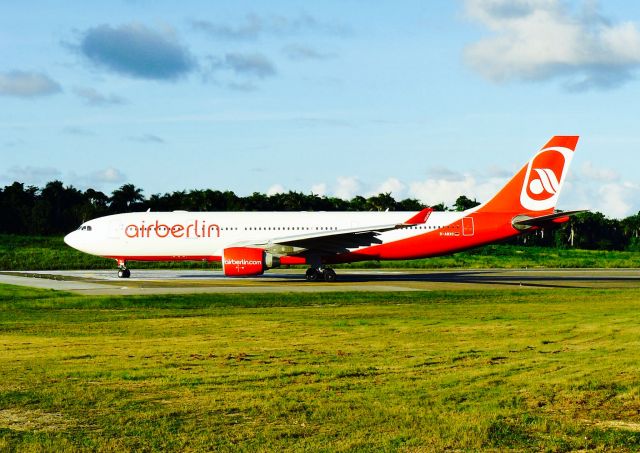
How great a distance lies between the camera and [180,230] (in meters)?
41.6

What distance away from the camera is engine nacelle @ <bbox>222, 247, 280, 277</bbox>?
38031 millimetres

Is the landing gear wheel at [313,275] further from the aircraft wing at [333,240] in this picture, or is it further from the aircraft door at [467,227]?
the aircraft door at [467,227]

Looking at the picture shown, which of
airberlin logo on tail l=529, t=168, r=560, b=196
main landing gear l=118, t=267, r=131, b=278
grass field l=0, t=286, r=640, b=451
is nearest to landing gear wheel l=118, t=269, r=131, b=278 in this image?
main landing gear l=118, t=267, r=131, b=278

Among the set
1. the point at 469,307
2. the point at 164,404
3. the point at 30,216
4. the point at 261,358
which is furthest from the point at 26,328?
the point at 30,216

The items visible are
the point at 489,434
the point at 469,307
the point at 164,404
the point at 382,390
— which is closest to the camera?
the point at 489,434

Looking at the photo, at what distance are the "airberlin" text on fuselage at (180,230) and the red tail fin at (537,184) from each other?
1474 centimetres

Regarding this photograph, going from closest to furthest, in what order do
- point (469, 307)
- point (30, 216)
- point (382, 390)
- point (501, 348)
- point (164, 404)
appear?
point (164, 404), point (382, 390), point (501, 348), point (469, 307), point (30, 216)

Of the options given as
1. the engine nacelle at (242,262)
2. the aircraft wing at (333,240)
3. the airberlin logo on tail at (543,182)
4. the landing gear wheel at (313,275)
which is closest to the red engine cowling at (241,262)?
the engine nacelle at (242,262)

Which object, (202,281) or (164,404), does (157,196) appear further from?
(164,404)

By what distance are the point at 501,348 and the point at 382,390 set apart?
503cm

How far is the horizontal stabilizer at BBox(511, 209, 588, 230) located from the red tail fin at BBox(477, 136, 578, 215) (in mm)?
906

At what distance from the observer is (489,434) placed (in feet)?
28.5

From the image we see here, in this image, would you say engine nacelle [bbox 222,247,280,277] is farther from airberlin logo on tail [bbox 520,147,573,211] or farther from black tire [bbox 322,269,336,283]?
airberlin logo on tail [bbox 520,147,573,211]

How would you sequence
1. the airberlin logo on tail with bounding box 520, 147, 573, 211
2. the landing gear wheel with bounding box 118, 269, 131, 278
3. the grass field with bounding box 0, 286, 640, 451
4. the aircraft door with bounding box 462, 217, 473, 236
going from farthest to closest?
the landing gear wheel with bounding box 118, 269, 131, 278, the airberlin logo on tail with bounding box 520, 147, 573, 211, the aircraft door with bounding box 462, 217, 473, 236, the grass field with bounding box 0, 286, 640, 451
